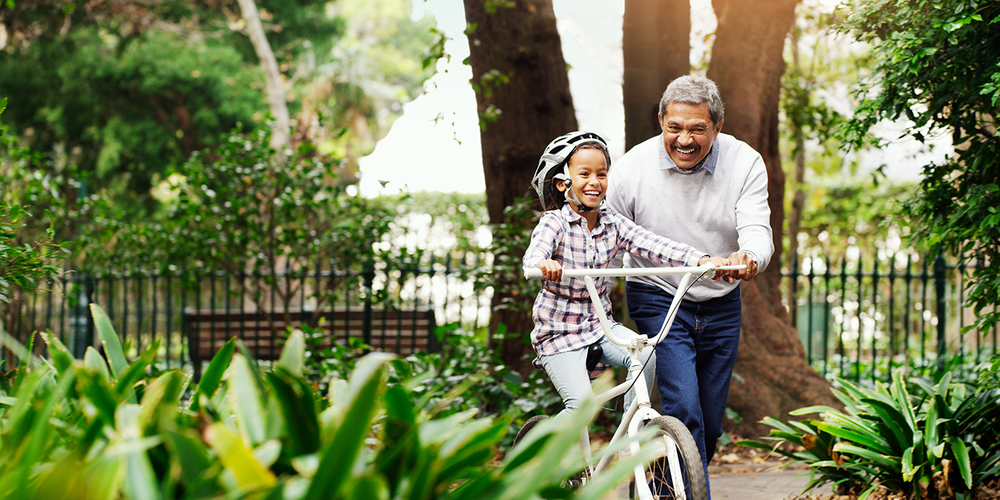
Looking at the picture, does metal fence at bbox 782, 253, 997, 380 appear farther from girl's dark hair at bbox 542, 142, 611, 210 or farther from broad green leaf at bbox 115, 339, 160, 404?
broad green leaf at bbox 115, 339, 160, 404

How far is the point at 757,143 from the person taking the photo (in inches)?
228

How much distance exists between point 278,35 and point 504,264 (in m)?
12.3

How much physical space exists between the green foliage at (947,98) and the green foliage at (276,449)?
2.80 metres

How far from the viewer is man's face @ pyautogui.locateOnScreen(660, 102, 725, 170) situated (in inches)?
114

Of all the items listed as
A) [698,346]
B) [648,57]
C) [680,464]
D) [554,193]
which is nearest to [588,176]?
[554,193]

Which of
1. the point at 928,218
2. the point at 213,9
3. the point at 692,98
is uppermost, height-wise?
the point at 213,9

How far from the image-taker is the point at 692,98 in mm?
2865

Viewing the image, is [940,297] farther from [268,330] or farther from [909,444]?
[268,330]

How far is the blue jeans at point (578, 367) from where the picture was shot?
2.83m

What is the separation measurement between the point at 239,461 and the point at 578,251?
5.82ft

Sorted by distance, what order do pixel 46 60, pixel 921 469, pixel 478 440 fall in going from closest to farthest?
1. pixel 478 440
2. pixel 921 469
3. pixel 46 60

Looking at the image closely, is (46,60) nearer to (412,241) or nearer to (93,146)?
(93,146)

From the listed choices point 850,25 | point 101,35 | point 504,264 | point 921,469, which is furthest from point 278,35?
point 921,469

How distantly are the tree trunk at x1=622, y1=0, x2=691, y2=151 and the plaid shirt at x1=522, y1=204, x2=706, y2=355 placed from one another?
2.54 metres
